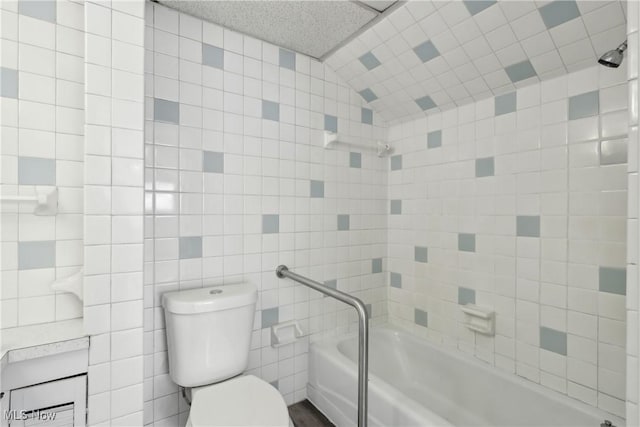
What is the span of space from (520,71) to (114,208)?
5.67 ft

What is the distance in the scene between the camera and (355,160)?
2016 millimetres

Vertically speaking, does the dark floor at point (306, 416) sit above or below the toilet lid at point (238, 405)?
below

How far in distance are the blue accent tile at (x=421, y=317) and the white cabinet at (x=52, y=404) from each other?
165 centimetres

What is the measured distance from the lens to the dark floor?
63.4 inches

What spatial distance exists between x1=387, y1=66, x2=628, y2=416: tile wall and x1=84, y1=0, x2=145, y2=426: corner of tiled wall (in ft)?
4.93

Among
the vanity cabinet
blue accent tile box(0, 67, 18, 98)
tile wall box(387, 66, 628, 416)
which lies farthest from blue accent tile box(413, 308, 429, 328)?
blue accent tile box(0, 67, 18, 98)

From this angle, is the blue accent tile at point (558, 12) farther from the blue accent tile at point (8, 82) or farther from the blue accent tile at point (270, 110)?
the blue accent tile at point (8, 82)

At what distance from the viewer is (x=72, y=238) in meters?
1.21

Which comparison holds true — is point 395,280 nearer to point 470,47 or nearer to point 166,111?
point 470,47

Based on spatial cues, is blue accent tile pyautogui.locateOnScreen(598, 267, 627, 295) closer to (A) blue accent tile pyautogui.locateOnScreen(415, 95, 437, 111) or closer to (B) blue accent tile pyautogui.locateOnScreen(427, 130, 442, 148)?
(B) blue accent tile pyautogui.locateOnScreen(427, 130, 442, 148)

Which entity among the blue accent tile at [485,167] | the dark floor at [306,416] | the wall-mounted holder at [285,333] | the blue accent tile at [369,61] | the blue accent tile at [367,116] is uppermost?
the blue accent tile at [369,61]

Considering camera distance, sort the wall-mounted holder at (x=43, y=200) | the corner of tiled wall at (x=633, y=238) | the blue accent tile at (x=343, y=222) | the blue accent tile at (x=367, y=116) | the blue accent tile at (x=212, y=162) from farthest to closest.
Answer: the blue accent tile at (x=367, y=116) < the blue accent tile at (x=343, y=222) < the blue accent tile at (x=212, y=162) < the wall-mounted holder at (x=43, y=200) < the corner of tiled wall at (x=633, y=238)

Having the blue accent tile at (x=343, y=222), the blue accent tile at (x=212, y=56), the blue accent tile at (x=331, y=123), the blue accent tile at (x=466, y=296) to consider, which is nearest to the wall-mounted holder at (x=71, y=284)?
the blue accent tile at (x=212, y=56)

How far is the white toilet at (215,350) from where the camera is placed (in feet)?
3.86
